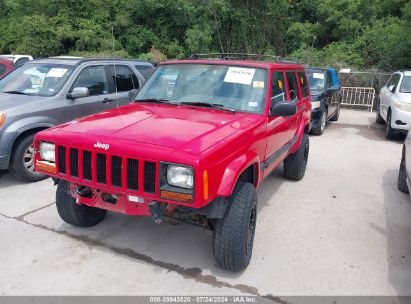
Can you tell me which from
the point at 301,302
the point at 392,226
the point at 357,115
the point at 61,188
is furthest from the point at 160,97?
the point at 357,115

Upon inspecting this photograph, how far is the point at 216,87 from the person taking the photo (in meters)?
4.29

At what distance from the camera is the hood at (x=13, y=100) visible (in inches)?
218

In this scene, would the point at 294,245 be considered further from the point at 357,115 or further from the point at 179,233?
the point at 357,115

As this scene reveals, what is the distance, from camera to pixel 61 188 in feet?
13.4

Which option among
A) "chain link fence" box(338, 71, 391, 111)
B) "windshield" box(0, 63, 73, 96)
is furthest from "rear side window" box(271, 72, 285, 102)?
"chain link fence" box(338, 71, 391, 111)

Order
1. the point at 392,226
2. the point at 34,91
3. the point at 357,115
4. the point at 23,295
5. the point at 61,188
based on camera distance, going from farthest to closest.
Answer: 1. the point at 357,115
2. the point at 34,91
3. the point at 392,226
4. the point at 61,188
5. the point at 23,295

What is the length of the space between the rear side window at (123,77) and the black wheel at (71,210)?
3377 mm

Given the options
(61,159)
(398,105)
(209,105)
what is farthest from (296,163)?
(398,105)

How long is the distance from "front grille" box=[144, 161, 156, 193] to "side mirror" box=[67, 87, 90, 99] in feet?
11.1

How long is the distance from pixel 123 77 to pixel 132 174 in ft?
15.0

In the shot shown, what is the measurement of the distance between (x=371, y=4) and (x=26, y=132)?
19196 millimetres

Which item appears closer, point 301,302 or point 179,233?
point 301,302

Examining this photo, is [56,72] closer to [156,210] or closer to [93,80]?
[93,80]

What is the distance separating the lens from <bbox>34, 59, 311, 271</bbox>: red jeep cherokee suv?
3018 millimetres
